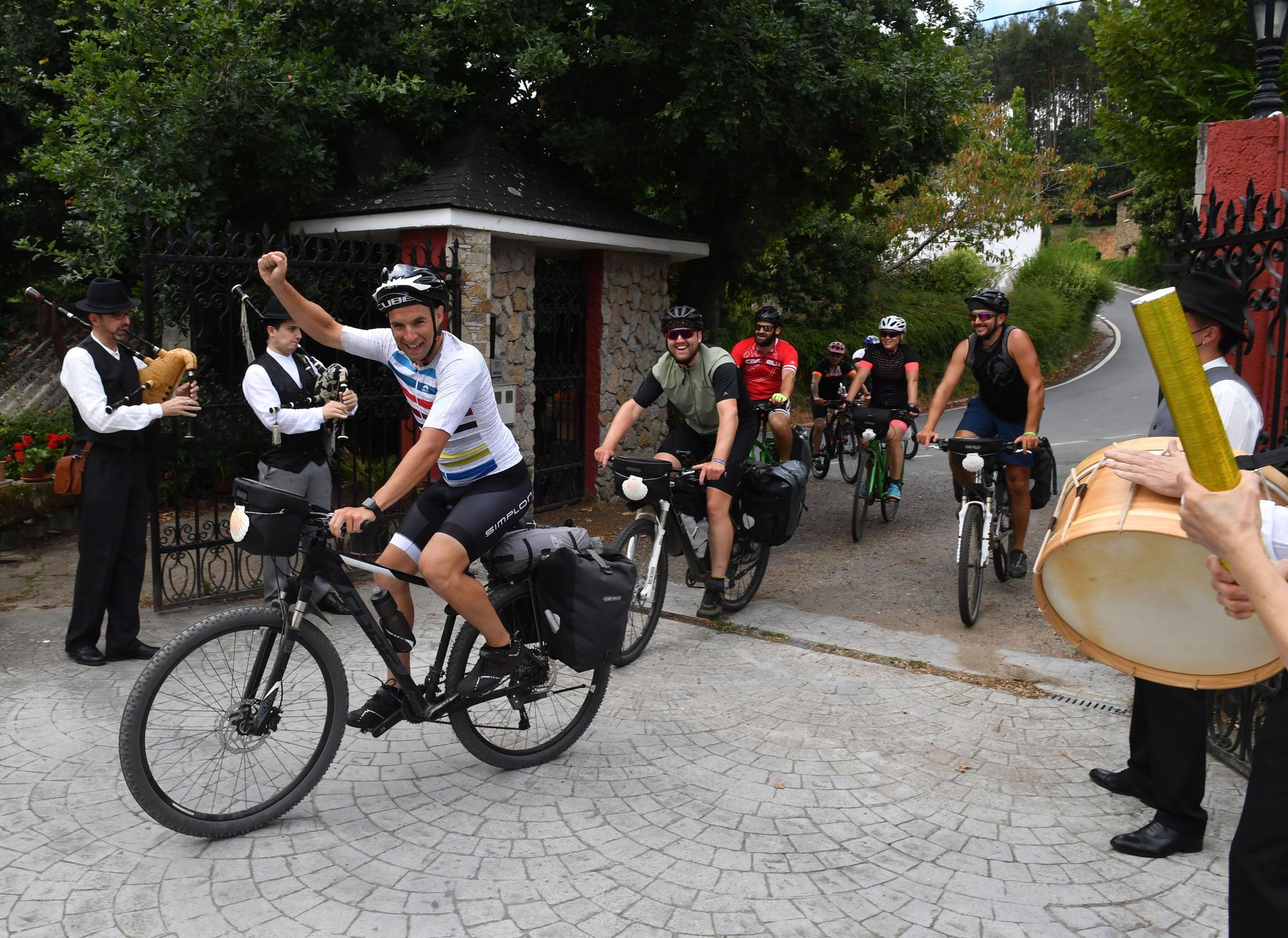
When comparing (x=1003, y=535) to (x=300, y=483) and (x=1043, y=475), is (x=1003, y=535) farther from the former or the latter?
(x=300, y=483)

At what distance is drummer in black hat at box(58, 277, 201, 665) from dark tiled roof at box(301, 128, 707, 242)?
12.2 ft

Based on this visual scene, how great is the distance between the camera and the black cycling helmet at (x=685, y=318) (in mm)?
6207

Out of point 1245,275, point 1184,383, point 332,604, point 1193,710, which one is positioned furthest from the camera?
point 1245,275

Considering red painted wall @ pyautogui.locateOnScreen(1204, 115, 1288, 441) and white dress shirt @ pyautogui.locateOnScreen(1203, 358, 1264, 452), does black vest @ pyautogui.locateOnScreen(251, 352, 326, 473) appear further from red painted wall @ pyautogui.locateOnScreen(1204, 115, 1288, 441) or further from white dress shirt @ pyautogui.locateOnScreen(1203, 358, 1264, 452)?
red painted wall @ pyautogui.locateOnScreen(1204, 115, 1288, 441)

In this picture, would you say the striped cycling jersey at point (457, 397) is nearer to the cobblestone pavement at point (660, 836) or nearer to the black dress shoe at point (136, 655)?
the cobblestone pavement at point (660, 836)

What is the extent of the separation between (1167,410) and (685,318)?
124 inches

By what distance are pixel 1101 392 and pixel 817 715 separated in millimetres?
22500

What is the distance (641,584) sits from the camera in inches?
240

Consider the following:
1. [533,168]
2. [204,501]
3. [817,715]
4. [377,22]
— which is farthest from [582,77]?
[817,715]

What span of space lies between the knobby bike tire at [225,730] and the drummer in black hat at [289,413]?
242 centimetres

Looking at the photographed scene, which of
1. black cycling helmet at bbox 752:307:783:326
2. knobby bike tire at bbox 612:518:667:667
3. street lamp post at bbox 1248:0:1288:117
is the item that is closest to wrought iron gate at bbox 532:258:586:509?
black cycling helmet at bbox 752:307:783:326

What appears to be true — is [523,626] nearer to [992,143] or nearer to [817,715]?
[817,715]

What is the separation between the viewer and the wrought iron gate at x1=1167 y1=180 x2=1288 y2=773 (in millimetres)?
4383

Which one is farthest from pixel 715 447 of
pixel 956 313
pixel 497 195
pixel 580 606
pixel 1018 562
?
pixel 956 313
